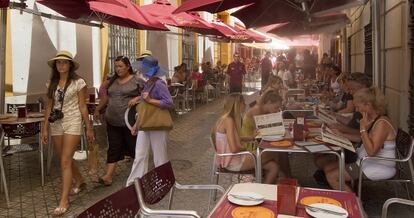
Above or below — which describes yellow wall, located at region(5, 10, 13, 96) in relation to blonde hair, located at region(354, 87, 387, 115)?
above

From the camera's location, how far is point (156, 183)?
3.25 metres

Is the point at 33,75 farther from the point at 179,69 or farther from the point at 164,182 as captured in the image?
the point at 164,182

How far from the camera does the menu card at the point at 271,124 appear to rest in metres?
4.63

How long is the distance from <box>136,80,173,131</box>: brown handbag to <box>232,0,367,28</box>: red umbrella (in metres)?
3.09

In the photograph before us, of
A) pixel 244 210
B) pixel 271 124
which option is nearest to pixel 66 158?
pixel 271 124

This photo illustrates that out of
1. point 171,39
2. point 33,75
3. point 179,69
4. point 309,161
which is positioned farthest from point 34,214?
point 171,39

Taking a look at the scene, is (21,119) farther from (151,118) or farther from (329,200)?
(329,200)

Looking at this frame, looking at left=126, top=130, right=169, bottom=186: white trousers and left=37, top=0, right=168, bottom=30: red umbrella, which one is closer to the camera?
left=126, top=130, right=169, bottom=186: white trousers

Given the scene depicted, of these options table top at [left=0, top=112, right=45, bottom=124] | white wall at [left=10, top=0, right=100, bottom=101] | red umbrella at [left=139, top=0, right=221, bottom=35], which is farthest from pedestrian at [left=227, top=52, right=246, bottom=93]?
table top at [left=0, top=112, right=45, bottom=124]

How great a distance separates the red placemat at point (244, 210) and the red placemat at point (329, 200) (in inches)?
5.8

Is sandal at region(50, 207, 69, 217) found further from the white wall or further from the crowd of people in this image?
the white wall

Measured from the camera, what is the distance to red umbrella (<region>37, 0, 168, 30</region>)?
22.8 ft

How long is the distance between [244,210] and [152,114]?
9.26 feet

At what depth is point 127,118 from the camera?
5.63m
